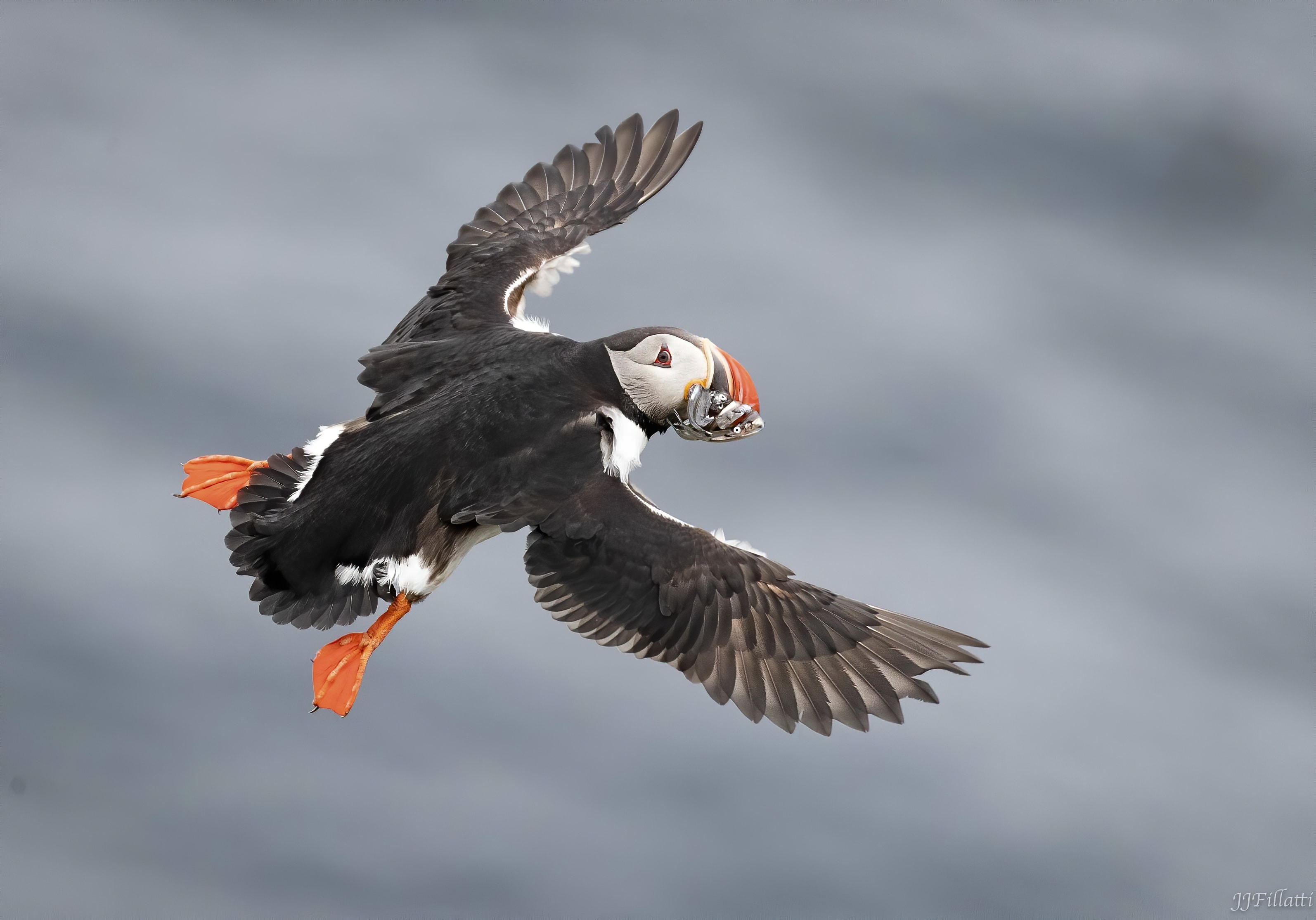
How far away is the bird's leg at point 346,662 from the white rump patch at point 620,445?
1.15 m

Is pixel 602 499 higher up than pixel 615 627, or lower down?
higher up

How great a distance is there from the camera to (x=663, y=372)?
6.50 m

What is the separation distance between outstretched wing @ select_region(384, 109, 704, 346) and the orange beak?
135 cm

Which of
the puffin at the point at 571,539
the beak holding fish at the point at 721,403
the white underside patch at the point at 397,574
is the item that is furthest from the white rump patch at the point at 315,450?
the beak holding fish at the point at 721,403

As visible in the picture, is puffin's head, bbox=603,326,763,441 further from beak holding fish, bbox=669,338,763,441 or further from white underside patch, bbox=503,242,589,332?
white underside patch, bbox=503,242,589,332

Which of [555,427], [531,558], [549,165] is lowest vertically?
[531,558]

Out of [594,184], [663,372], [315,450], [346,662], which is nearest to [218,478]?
[315,450]

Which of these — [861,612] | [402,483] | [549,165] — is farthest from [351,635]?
[549,165]

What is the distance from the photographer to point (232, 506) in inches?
253

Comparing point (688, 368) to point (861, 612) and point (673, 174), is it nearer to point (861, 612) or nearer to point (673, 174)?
point (861, 612)

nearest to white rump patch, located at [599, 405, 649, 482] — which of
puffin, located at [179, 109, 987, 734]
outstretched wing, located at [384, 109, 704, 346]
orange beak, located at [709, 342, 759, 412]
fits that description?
puffin, located at [179, 109, 987, 734]

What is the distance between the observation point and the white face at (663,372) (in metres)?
6.49

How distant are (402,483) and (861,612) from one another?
7.32 ft

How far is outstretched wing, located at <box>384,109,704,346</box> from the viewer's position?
743 cm
